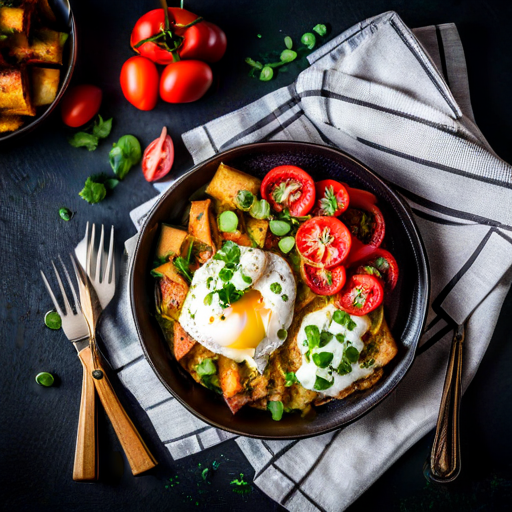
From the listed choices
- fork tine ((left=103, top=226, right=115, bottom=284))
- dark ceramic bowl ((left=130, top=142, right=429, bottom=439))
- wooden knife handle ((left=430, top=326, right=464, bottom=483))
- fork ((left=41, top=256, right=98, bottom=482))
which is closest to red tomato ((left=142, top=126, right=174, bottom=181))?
dark ceramic bowl ((left=130, top=142, right=429, bottom=439))

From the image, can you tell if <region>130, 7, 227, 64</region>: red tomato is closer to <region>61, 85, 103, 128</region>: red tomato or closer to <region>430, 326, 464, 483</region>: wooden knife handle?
<region>61, 85, 103, 128</region>: red tomato

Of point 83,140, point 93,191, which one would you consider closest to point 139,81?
point 83,140

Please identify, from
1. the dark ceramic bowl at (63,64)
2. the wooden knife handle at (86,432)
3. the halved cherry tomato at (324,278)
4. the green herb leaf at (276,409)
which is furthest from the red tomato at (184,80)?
the green herb leaf at (276,409)

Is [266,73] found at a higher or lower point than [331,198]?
higher

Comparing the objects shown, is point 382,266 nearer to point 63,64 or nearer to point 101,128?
point 101,128

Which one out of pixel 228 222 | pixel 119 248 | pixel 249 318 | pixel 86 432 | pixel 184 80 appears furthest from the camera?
pixel 119 248

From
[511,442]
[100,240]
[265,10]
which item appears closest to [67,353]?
[100,240]
